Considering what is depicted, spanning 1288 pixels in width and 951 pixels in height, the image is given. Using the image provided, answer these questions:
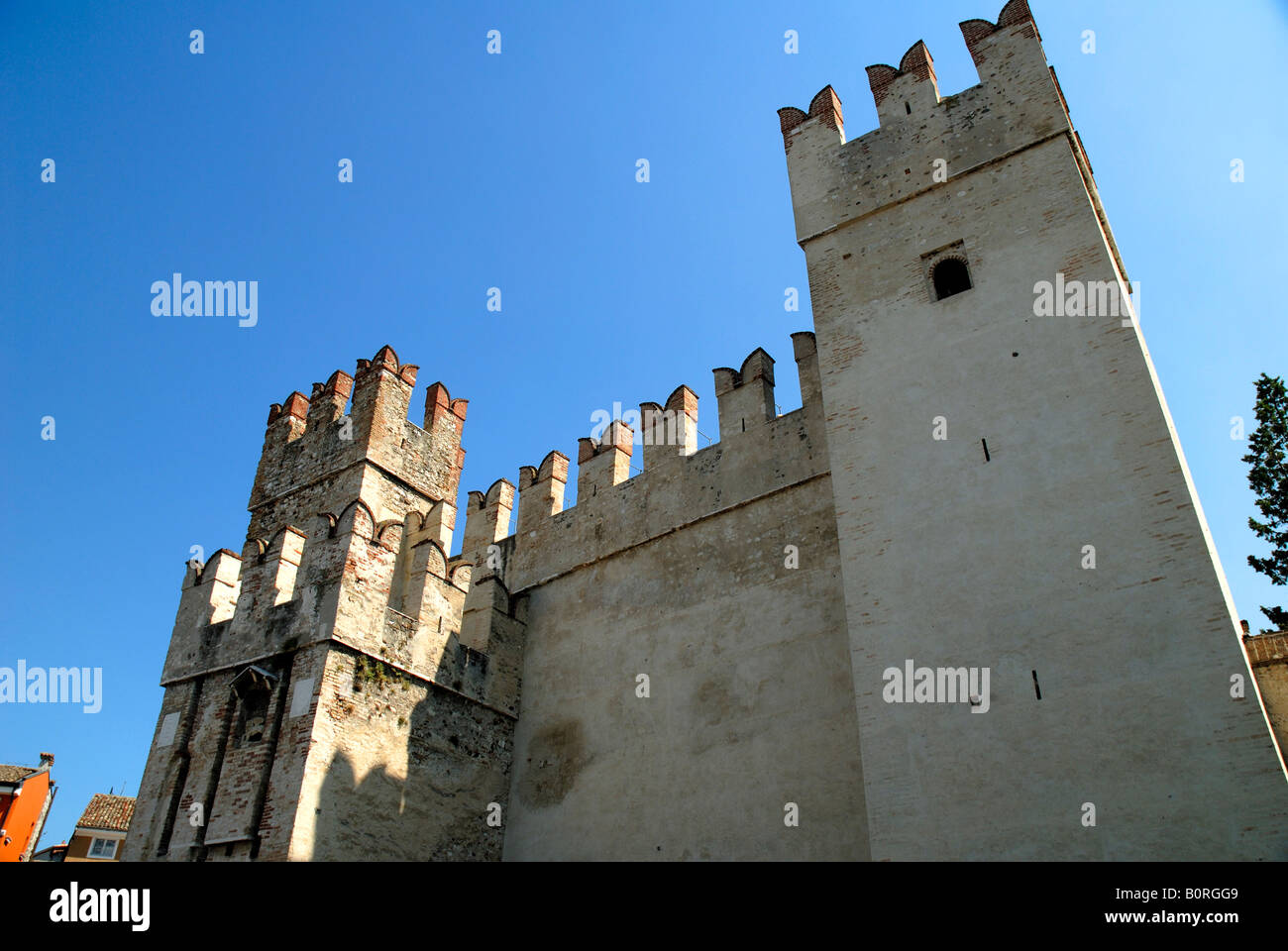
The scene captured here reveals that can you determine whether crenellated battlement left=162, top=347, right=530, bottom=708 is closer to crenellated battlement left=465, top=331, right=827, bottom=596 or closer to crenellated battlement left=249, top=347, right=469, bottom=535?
crenellated battlement left=249, top=347, right=469, bottom=535

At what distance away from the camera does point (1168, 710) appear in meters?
7.44

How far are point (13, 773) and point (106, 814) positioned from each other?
356 cm

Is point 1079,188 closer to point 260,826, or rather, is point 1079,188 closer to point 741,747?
point 741,747

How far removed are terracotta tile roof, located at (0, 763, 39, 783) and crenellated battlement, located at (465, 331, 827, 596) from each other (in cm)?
2075

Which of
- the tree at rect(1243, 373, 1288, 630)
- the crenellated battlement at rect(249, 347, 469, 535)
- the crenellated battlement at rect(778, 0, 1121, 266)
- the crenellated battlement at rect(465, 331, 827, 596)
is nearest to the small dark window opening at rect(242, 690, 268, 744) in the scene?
the crenellated battlement at rect(249, 347, 469, 535)

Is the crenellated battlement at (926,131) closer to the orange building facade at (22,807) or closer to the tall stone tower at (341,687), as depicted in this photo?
the tall stone tower at (341,687)

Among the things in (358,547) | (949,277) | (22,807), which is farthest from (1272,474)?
(22,807)

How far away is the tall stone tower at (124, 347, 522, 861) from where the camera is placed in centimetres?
1049

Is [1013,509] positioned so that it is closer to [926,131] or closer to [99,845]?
[926,131]

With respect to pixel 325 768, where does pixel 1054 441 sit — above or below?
above
